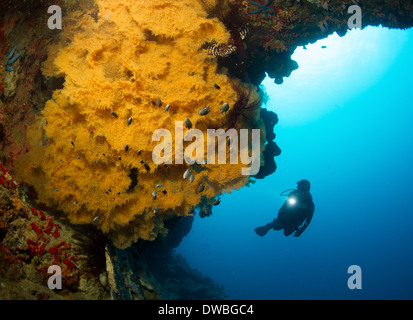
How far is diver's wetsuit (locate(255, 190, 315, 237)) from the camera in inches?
388

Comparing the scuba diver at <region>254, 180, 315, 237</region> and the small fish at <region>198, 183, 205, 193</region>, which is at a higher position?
the scuba diver at <region>254, 180, 315, 237</region>

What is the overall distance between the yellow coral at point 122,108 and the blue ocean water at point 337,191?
62.8 metres

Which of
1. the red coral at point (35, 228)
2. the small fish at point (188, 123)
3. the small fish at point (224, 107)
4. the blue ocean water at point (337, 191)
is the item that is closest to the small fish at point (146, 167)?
the small fish at point (188, 123)

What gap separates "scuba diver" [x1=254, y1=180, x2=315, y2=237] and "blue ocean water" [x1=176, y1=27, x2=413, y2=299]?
181 ft

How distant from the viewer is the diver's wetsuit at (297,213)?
388 inches

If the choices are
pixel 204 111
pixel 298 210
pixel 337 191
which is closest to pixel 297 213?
pixel 298 210

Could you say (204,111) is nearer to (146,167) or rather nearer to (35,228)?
(146,167)

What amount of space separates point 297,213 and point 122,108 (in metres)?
9.31

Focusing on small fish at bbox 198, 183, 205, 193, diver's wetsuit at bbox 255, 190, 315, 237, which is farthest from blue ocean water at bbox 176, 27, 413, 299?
small fish at bbox 198, 183, 205, 193

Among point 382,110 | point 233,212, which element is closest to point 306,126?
point 382,110

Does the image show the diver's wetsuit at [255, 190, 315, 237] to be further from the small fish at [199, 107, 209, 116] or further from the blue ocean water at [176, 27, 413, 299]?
the blue ocean water at [176, 27, 413, 299]

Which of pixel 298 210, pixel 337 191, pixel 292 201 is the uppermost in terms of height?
pixel 337 191

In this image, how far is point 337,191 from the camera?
358 ft

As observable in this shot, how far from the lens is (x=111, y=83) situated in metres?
3.22
